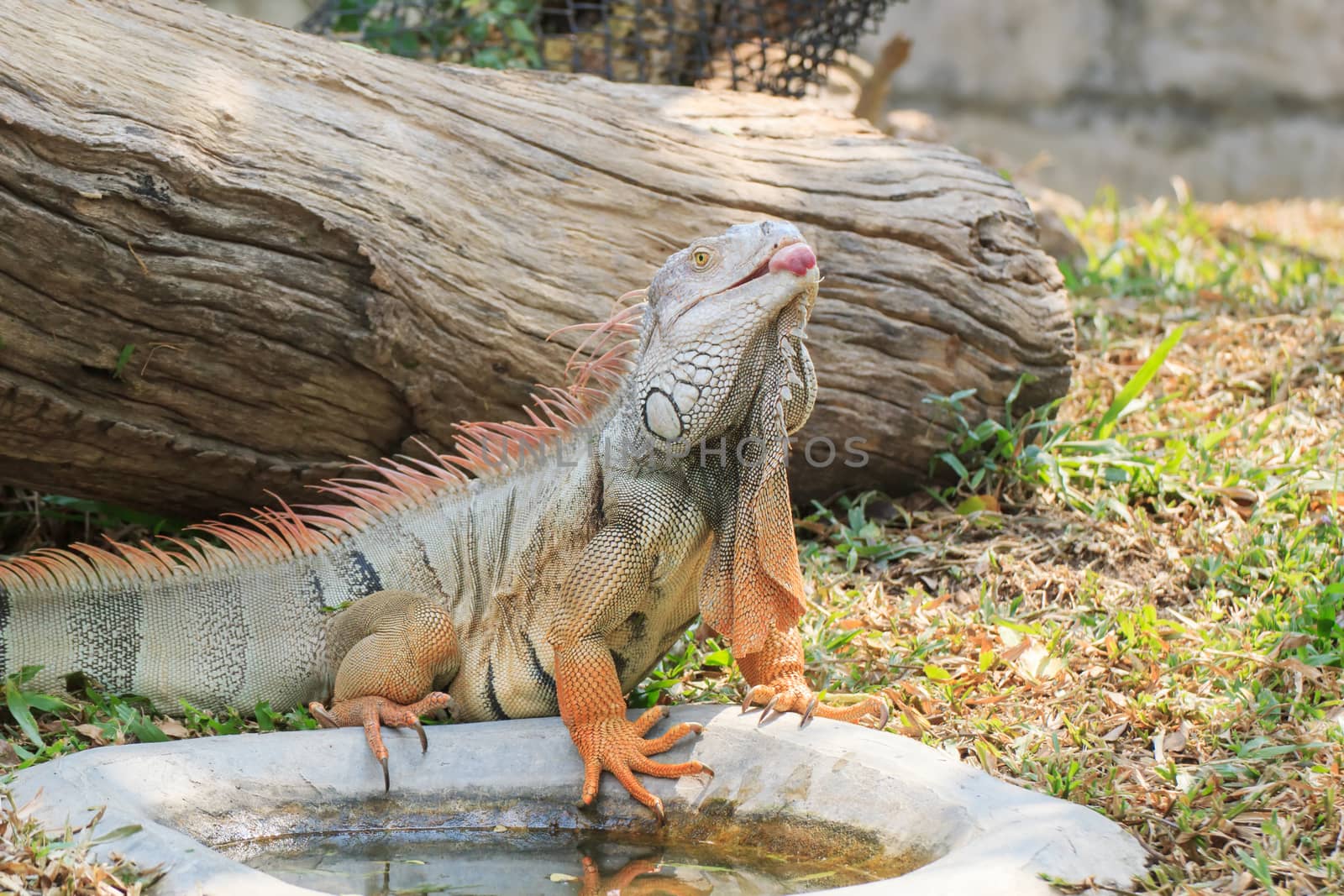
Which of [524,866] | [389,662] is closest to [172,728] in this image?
[389,662]

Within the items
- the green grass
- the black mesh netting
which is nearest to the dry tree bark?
the green grass

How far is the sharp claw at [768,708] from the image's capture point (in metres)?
3.68

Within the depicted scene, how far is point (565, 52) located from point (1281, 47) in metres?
9.48

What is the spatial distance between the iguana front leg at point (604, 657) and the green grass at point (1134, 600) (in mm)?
777

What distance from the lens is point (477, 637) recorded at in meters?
4.19

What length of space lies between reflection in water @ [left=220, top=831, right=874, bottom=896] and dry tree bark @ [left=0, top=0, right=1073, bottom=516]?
6.76 feet

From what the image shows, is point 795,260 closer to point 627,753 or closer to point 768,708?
point 768,708

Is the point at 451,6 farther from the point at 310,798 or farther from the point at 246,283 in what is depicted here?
the point at 310,798

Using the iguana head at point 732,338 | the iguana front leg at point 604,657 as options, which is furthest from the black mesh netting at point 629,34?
the iguana front leg at point 604,657

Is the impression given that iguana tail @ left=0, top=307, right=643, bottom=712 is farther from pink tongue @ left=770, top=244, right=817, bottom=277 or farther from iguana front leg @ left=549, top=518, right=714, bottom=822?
pink tongue @ left=770, top=244, right=817, bottom=277

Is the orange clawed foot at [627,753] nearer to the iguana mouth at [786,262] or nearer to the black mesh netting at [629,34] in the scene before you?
the iguana mouth at [786,262]

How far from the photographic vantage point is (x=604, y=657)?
12.4ft

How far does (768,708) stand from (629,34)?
5.53m

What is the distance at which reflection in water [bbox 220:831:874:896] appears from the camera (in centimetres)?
317
